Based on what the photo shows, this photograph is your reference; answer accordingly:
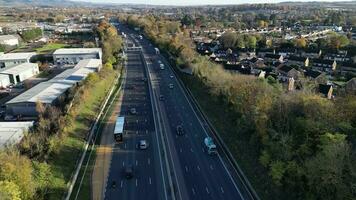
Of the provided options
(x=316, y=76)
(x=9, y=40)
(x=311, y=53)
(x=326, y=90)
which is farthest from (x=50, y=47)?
(x=326, y=90)

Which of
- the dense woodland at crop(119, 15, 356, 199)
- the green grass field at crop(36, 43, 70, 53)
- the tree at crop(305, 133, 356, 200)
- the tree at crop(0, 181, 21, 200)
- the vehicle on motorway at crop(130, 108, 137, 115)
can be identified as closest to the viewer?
the tree at crop(0, 181, 21, 200)

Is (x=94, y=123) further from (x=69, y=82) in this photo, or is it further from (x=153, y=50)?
(x=153, y=50)

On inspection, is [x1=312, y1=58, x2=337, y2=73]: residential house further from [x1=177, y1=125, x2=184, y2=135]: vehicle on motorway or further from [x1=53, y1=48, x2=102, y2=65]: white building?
[x1=53, y1=48, x2=102, y2=65]: white building

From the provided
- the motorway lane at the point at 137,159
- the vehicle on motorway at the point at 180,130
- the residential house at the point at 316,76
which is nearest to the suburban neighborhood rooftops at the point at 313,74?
the residential house at the point at 316,76

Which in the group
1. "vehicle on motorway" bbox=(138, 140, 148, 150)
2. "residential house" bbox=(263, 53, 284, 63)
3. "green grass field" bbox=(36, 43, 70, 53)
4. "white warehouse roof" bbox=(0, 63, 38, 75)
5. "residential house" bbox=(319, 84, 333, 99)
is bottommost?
"vehicle on motorway" bbox=(138, 140, 148, 150)

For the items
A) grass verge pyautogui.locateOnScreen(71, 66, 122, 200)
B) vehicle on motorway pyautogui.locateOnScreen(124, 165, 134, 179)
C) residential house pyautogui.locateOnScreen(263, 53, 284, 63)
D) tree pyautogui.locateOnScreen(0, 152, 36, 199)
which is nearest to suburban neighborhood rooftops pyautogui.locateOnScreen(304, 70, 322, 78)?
residential house pyautogui.locateOnScreen(263, 53, 284, 63)

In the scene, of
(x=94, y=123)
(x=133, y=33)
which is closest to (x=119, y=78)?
(x=94, y=123)
